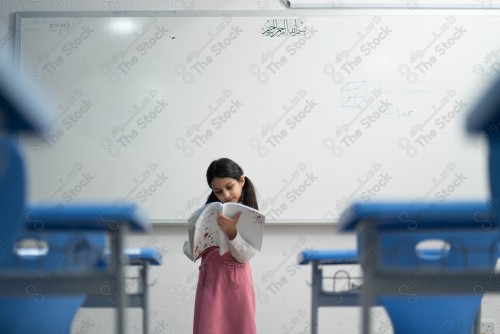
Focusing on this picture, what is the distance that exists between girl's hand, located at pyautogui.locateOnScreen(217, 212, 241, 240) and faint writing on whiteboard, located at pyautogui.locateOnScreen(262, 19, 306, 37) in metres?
1.63

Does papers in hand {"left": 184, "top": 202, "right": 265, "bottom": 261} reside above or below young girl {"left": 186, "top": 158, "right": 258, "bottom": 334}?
above

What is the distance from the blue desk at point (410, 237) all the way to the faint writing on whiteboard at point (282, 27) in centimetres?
223

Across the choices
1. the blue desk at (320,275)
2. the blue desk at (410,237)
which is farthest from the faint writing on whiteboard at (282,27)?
the blue desk at (410,237)

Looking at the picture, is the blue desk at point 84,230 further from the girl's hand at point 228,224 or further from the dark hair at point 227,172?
the dark hair at point 227,172

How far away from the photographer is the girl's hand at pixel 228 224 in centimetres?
156

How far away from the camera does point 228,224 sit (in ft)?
5.22

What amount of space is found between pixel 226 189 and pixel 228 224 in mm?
393

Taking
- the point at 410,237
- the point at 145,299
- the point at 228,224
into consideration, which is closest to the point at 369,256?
the point at 410,237

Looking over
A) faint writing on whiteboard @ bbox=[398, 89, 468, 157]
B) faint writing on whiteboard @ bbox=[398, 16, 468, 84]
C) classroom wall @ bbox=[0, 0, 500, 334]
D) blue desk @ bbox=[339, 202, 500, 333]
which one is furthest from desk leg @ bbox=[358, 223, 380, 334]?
faint writing on whiteboard @ bbox=[398, 16, 468, 84]

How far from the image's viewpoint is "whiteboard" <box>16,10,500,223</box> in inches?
115

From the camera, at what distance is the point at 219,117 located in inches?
116

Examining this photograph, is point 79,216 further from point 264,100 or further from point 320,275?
point 264,100

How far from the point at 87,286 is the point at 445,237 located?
2.01 feet

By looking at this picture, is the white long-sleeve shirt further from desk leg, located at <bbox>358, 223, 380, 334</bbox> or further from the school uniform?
desk leg, located at <bbox>358, 223, 380, 334</bbox>
